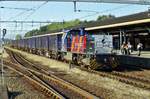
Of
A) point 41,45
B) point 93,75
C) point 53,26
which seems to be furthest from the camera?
point 53,26

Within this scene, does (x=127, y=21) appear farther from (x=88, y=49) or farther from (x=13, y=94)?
(x=13, y=94)

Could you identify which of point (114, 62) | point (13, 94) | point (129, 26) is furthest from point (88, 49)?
point (129, 26)

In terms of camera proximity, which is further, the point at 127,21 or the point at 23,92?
the point at 127,21

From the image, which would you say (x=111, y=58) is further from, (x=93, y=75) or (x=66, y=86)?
Answer: (x=66, y=86)

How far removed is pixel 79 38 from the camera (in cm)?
2456

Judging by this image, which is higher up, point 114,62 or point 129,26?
point 129,26

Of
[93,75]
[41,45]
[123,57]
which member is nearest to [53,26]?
[41,45]

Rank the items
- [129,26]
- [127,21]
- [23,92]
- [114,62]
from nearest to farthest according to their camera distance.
→ [23,92]
[114,62]
[127,21]
[129,26]

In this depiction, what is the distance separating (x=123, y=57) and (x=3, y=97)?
2020 centimetres

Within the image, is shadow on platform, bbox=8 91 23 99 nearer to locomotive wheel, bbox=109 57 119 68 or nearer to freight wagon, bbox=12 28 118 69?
freight wagon, bbox=12 28 118 69

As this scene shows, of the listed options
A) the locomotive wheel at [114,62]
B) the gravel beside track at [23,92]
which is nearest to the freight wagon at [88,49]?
the locomotive wheel at [114,62]

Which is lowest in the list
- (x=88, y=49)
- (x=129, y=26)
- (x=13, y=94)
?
(x=13, y=94)

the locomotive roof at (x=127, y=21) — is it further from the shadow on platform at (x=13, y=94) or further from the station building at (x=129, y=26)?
the shadow on platform at (x=13, y=94)

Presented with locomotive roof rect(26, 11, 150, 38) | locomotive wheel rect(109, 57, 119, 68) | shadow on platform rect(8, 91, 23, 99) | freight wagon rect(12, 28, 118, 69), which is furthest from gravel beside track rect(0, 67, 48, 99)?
locomotive roof rect(26, 11, 150, 38)
